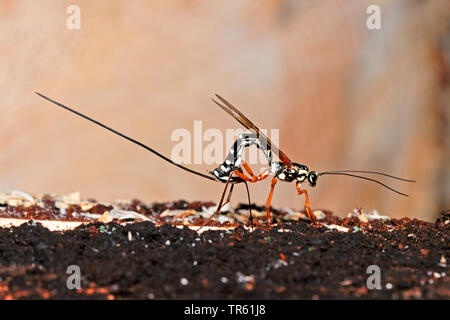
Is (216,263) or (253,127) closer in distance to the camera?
(216,263)

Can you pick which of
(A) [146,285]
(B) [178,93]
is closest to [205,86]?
(B) [178,93]

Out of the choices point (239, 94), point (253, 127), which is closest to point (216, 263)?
point (253, 127)

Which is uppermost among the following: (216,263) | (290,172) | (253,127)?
(253,127)

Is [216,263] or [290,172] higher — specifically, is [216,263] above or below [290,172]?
A: below

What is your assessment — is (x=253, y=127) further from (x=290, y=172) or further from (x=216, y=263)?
(x=216, y=263)

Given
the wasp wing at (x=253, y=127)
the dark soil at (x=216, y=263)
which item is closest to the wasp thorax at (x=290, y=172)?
the wasp wing at (x=253, y=127)

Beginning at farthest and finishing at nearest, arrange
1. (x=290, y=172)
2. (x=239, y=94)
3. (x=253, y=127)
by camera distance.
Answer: (x=239, y=94) < (x=290, y=172) < (x=253, y=127)

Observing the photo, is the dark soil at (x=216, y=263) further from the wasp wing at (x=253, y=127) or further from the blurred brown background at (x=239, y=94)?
the blurred brown background at (x=239, y=94)
